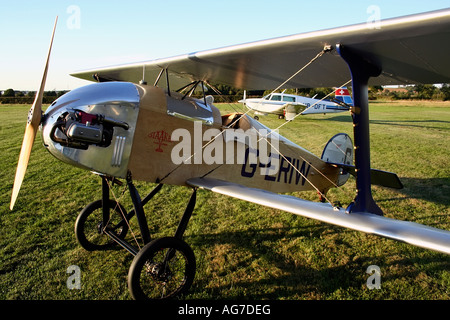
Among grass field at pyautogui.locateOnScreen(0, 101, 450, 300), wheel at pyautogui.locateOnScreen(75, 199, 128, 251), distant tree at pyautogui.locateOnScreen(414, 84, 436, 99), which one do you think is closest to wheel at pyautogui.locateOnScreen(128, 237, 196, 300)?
grass field at pyautogui.locateOnScreen(0, 101, 450, 300)

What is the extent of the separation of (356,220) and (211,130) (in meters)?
1.75

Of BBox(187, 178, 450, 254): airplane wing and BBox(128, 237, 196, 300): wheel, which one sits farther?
BBox(128, 237, 196, 300): wheel

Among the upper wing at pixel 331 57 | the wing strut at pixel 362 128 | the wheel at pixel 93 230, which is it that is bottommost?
the wheel at pixel 93 230

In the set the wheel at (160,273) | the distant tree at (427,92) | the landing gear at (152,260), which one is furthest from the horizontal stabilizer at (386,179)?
the distant tree at (427,92)

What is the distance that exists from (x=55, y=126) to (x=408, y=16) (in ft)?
9.24

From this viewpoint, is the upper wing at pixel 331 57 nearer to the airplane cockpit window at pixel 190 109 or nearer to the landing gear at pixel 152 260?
the airplane cockpit window at pixel 190 109

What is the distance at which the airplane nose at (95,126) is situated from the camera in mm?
2422

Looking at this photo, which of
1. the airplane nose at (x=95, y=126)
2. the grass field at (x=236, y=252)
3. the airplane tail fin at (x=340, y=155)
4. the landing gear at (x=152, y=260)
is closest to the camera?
→ the airplane nose at (x=95, y=126)

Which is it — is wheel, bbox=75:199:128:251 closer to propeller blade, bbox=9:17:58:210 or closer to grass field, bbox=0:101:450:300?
grass field, bbox=0:101:450:300

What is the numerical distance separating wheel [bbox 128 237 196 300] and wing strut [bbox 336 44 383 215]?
1.66 meters

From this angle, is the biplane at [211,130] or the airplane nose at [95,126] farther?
the airplane nose at [95,126]

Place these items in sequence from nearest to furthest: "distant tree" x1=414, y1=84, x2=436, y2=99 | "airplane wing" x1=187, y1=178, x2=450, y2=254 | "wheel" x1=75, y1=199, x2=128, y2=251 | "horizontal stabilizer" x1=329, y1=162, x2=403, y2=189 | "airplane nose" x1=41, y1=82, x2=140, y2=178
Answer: "airplane wing" x1=187, y1=178, x2=450, y2=254 < "airplane nose" x1=41, y1=82, x2=140, y2=178 < "wheel" x1=75, y1=199, x2=128, y2=251 < "horizontal stabilizer" x1=329, y1=162, x2=403, y2=189 < "distant tree" x1=414, y1=84, x2=436, y2=99

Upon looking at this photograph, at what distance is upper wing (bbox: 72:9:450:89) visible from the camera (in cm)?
206

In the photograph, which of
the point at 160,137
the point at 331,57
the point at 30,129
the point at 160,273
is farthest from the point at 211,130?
the point at 30,129
